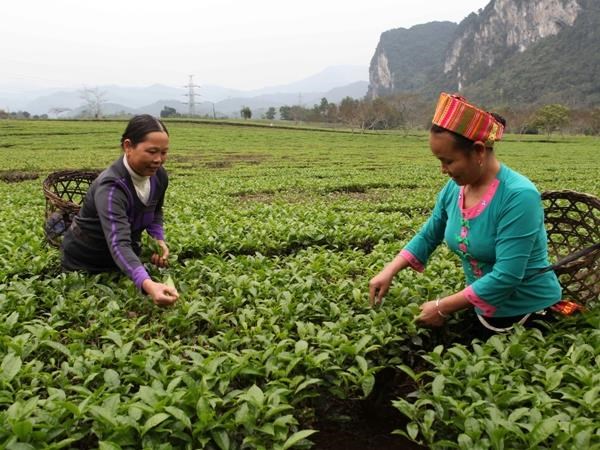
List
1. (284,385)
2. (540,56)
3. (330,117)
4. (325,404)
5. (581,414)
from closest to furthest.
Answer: (581,414) < (284,385) < (325,404) < (330,117) < (540,56)

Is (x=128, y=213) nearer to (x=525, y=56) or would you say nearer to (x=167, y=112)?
(x=167, y=112)

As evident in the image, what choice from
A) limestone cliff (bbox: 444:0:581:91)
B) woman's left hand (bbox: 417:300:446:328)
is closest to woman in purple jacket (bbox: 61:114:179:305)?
woman's left hand (bbox: 417:300:446:328)

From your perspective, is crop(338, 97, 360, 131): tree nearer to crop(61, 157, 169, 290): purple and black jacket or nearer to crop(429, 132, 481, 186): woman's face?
crop(61, 157, 169, 290): purple and black jacket

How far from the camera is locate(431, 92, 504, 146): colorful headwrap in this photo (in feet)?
8.58

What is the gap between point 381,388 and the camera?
116 inches

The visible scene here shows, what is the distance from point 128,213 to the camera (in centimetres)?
379

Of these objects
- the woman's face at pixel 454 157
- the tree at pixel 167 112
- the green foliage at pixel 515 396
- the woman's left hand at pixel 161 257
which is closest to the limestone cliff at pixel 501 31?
the tree at pixel 167 112

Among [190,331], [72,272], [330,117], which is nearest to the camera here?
[190,331]

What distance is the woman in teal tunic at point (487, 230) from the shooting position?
8.89 feet

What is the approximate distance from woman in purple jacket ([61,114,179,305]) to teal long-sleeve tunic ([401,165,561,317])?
1.73m

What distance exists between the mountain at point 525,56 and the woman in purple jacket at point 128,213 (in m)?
123

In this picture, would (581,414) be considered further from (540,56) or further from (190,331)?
(540,56)

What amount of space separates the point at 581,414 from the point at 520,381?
11.8 inches

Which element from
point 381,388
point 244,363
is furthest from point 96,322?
point 381,388
